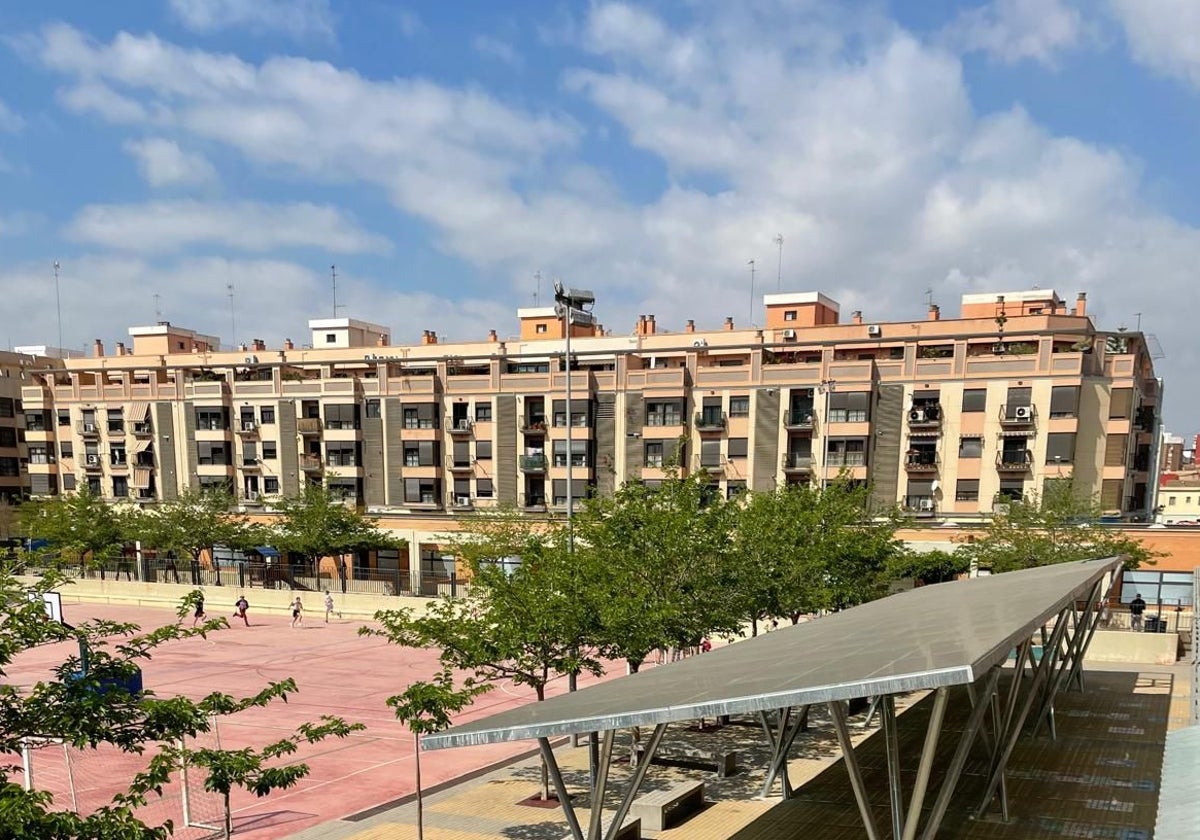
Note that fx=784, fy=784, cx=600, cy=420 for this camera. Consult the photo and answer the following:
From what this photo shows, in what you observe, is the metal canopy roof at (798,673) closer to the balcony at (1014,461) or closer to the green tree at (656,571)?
the green tree at (656,571)

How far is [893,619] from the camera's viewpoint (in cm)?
1213

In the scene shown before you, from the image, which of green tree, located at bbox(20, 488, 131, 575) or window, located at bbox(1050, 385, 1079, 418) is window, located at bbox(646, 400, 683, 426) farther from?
green tree, located at bbox(20, 488, 131, 575)

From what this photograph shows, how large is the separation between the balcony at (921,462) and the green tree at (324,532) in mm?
31607

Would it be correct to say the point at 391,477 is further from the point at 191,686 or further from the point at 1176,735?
the point at 1176,735

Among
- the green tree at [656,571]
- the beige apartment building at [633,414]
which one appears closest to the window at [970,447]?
the beige apartment building at [633,414]

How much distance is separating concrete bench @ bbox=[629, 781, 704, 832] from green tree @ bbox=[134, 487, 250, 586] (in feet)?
132

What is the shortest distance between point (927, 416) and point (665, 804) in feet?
123

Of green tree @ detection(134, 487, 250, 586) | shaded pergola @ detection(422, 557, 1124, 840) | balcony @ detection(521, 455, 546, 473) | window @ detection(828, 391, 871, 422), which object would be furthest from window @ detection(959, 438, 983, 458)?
green tree @ detection(134, 487, 250, 586)

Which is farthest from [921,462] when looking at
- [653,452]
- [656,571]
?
[656,571]

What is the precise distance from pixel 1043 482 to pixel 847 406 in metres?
11.3

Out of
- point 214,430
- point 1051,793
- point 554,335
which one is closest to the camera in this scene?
point 1051,793

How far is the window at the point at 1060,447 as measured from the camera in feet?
142

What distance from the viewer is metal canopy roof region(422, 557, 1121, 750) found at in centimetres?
657

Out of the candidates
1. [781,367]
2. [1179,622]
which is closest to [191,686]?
[781,367]
